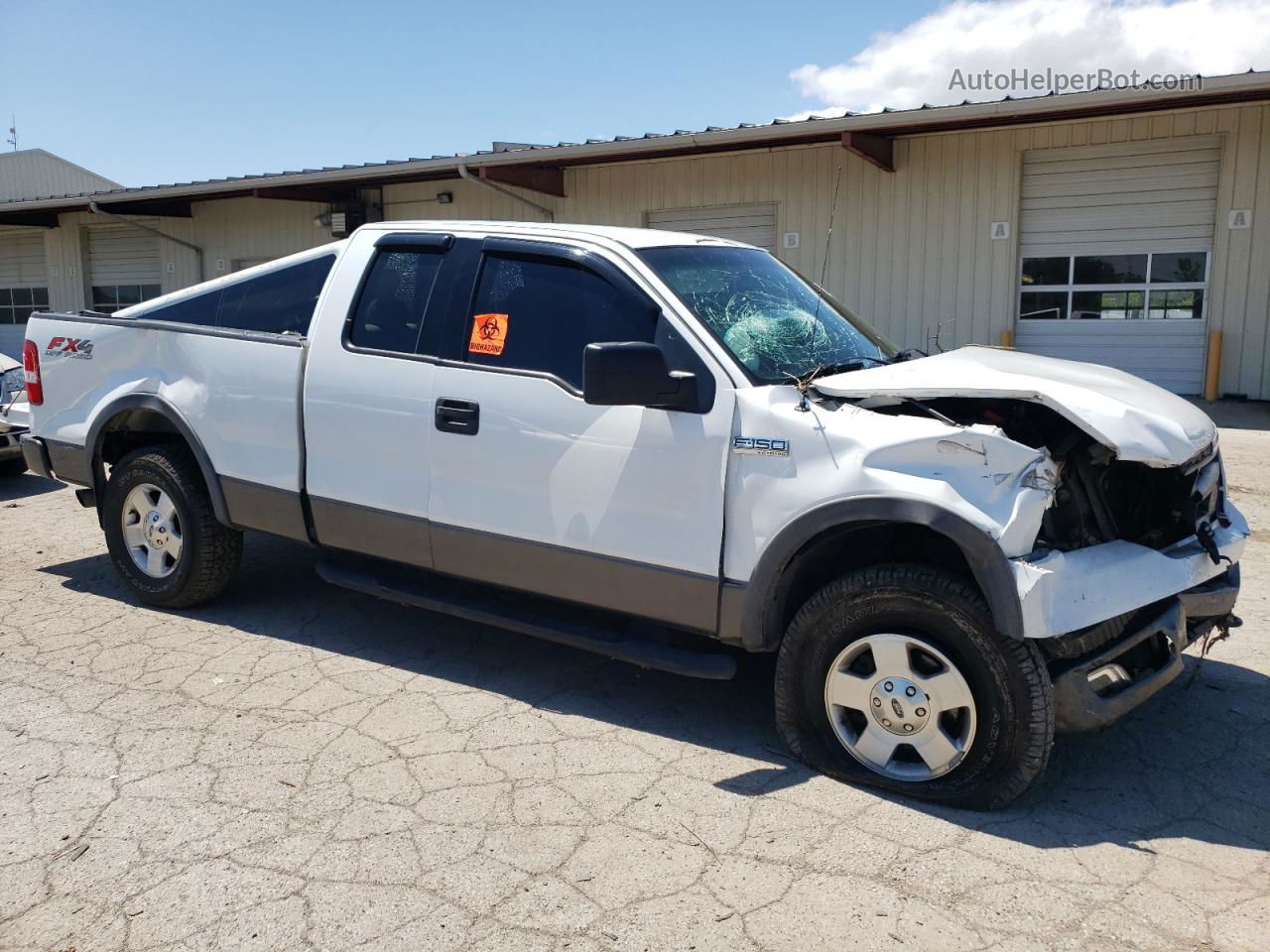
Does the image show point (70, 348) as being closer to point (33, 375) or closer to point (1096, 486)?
point (33, 375)

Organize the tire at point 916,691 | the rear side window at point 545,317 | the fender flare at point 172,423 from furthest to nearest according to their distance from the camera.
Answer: the fender flare at point 172,423, the rear side window at point 545,317, the tire at point 916,691

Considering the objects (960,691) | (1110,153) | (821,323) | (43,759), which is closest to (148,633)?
(43,759)

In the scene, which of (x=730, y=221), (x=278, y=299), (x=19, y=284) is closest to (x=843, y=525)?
(x=278, y=299)

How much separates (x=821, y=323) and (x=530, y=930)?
8.81 ft

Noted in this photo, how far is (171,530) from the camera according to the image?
529 cm

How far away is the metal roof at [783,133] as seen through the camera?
10.6 m

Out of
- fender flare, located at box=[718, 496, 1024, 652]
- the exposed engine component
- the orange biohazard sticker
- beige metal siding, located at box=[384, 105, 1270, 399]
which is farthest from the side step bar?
beige metal siding, located at box=[384, 105, 1270, 399]

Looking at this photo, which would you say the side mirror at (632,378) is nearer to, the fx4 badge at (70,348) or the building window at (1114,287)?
the fx4 badge at (70,348)

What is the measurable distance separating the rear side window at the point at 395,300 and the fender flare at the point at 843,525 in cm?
182

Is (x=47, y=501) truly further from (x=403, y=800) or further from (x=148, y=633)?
(x=403, y=800)

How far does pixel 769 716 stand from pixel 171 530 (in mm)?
3170

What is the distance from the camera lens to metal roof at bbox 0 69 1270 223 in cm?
1059

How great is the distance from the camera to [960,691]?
10.8 ft

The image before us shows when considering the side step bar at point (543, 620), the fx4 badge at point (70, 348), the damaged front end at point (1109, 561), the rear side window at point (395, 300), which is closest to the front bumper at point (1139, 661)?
the damaged front end at point (1109, 561)
